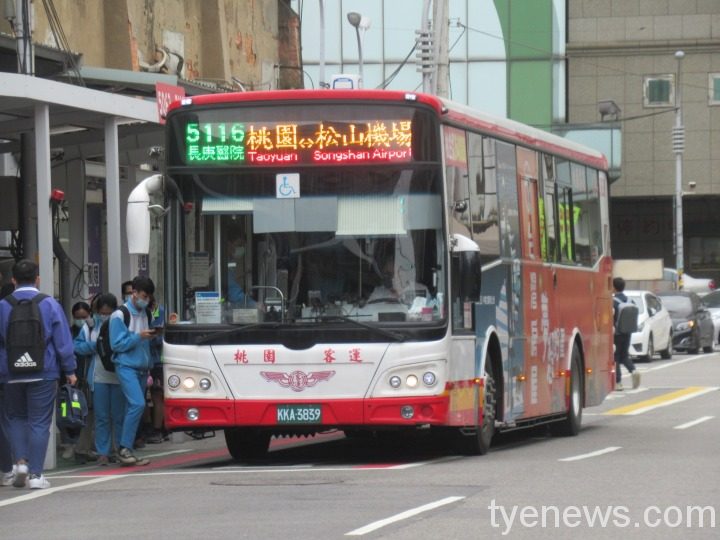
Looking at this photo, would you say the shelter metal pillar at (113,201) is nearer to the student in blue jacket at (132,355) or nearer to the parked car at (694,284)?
the student in blue jacket at (132,355)

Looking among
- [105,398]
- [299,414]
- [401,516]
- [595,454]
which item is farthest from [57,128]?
[401,516]

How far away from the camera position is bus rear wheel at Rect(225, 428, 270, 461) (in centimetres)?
1563

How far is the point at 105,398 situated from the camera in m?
15.9

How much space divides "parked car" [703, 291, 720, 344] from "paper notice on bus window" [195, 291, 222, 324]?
31.7 metres

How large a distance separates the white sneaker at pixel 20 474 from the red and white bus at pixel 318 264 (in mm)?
1510

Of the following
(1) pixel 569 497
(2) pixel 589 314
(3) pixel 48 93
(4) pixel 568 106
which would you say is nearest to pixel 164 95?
(3) pixel 48 93

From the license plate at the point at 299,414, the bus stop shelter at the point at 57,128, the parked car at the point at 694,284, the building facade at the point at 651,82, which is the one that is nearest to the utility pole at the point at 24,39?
the bus stop shelter at the point at 57,128

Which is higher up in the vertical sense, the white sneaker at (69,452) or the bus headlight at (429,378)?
the bus headlight at (429,378)

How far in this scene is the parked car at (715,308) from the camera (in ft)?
150

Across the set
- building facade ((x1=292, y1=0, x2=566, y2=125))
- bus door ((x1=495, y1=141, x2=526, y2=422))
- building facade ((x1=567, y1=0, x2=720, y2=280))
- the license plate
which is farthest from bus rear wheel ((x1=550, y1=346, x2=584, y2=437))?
building facade ((x1=567, y1=0, x2=720, y2=280))

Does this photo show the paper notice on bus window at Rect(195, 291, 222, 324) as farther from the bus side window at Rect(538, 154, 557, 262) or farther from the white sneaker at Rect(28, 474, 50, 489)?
the bus side window at Rect(538, 154, 557, 262)

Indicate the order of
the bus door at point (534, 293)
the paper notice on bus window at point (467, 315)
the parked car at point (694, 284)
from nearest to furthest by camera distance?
the paper notice on bus window at point (467, 315) → the bus door at point (534, 293) → the parked car at point (694, 284)

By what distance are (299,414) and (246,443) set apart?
1.76 metres

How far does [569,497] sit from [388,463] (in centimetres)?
331
